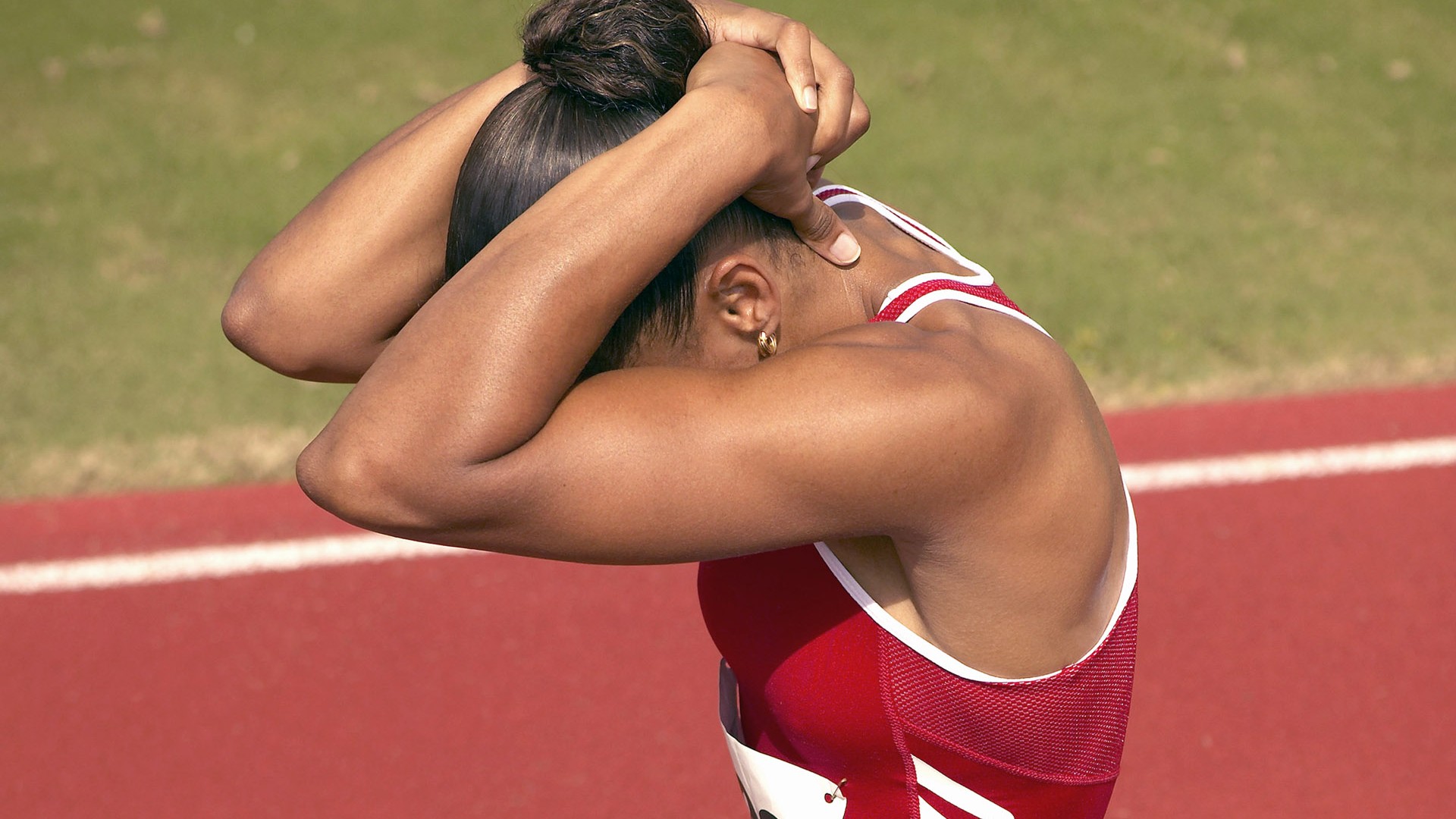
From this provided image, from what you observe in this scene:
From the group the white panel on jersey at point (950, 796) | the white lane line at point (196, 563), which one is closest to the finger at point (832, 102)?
the white panel on jersey at point (950, 796)

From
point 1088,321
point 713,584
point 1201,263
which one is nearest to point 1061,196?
point 1201,263

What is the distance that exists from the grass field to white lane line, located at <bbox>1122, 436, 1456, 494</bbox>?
0.50 meters

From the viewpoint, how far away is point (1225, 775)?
427 centimetres

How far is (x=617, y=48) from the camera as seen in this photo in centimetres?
193

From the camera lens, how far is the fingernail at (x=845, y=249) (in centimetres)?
201

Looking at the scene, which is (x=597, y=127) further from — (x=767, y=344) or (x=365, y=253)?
(x=365, y=253)

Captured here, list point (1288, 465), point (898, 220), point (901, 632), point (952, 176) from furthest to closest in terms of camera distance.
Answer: point (952, 176) < point (1288, 465) < point (898, 220) < point (901, 632)

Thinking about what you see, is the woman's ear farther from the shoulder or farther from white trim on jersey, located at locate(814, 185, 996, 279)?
white trim on jersey, located at locate(814, 185, 996, 279)

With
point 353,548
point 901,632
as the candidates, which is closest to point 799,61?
point 901,632

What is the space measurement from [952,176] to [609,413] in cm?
647

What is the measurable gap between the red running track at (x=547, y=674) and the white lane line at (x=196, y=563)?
0.05 meters

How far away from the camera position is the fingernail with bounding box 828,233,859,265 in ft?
6.59

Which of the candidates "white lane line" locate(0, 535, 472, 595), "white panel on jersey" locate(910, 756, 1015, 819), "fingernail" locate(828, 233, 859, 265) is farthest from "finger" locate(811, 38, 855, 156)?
"white lane line" locate(0, 535, 472, 595)

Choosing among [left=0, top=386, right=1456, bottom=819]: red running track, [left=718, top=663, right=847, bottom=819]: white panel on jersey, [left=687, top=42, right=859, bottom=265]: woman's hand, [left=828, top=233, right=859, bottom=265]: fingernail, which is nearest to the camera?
[left=687, top=42, right=859, bottom=265]: woman's hand
